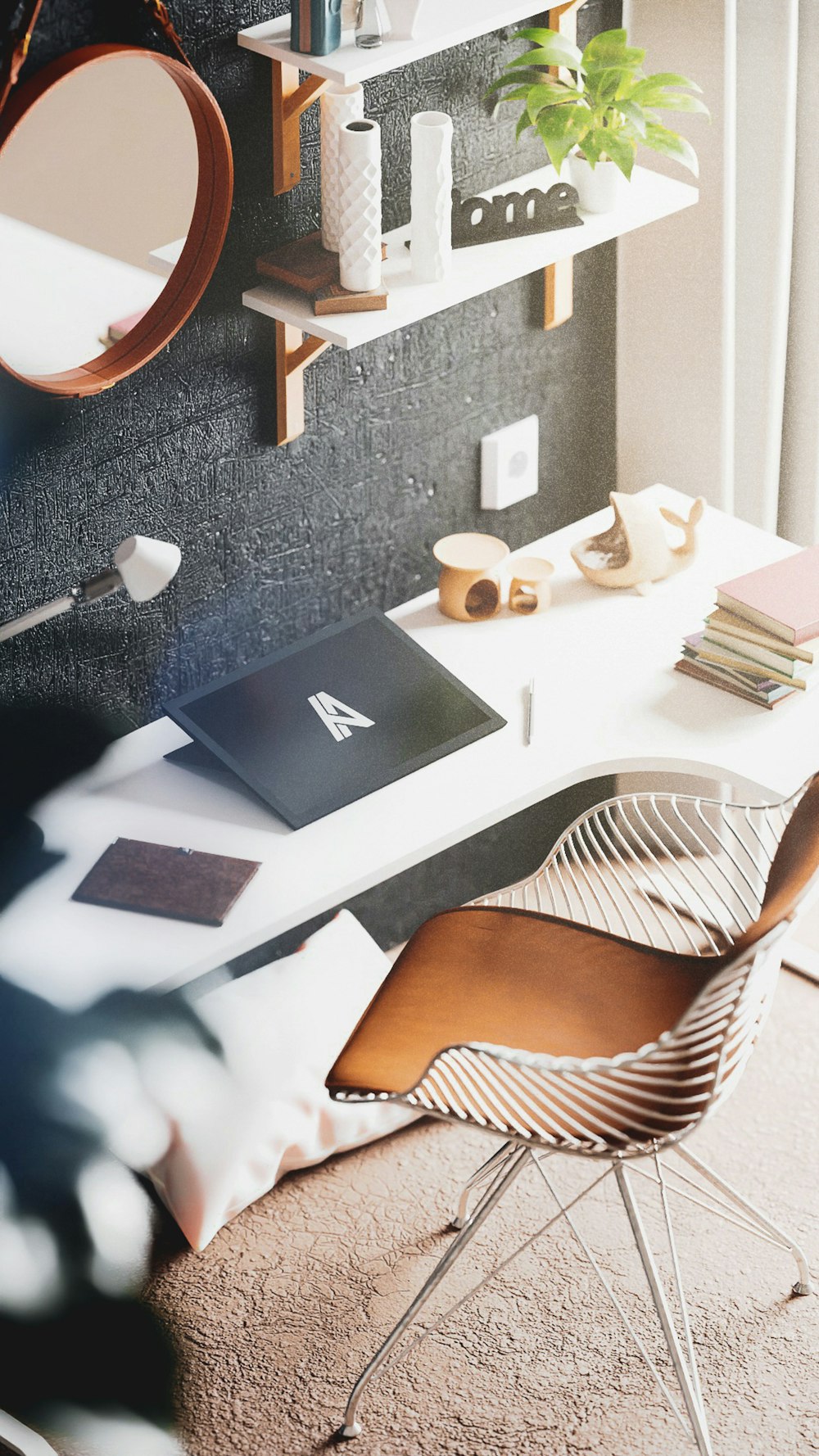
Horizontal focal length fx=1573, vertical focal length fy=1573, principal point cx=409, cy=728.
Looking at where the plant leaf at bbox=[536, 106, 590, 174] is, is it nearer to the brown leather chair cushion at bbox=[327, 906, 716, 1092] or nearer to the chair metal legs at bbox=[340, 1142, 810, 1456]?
the brown leather chair cushion at bbox=[327, 906, 716, 1092]

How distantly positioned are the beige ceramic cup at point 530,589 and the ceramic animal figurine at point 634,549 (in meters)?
0.06

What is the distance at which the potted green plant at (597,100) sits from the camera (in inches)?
79.7

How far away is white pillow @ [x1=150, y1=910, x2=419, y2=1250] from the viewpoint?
85.5 inches

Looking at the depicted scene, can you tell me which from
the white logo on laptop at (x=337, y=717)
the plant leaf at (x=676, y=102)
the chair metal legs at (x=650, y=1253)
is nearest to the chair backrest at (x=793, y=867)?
the chair metal legs at (x=650, y=1253)

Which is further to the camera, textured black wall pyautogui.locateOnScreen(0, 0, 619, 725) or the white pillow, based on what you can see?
the white pillow

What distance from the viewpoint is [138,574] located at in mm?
1707

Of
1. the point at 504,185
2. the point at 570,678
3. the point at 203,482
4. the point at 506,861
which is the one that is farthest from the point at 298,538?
the point at 506,861

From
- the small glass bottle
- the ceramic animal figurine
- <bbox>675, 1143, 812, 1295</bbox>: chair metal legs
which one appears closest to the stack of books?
the ceramic animal figurine

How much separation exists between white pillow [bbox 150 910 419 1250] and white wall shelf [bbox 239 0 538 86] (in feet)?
3.99

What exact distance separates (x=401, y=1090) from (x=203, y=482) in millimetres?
834

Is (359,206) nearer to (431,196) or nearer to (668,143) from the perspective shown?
(431,196)

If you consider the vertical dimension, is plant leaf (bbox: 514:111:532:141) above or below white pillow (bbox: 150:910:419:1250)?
above

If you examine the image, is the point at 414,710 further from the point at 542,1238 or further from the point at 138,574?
the point at 542,1238

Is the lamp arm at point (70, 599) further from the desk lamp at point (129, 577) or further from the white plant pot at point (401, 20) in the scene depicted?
the white plant pot at point (401, 20)
